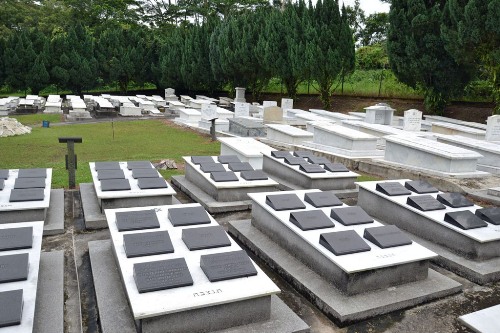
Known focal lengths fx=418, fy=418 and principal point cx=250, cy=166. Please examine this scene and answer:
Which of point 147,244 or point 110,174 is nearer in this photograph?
point 147,244

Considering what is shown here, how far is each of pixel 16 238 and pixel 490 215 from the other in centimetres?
508

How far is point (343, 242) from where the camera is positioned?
13.2 ft

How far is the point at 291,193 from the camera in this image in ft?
17.7

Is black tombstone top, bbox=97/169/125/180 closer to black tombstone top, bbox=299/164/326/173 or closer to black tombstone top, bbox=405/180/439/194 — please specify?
black tombstone top, bbox=299/164/326/173

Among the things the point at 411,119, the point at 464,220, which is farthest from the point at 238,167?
the point at 411,119

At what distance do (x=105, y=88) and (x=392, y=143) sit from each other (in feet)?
98.2

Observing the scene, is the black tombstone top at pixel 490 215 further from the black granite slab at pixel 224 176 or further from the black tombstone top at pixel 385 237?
the black granite slab at pixel 224 176

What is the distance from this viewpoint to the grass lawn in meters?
9.27

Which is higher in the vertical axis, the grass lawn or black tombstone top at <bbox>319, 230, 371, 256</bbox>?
black tombstone top at <bbox>319, 230, 371, 256</bbox>

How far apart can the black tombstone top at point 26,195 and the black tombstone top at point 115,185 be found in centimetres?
78

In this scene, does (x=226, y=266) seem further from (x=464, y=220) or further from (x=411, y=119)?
(x=411, y=119)

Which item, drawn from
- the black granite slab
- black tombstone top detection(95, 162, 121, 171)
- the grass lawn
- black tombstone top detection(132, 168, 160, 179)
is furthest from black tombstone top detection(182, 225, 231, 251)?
A: the grass lawn

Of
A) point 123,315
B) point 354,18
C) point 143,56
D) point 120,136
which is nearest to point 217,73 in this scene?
point 143,56

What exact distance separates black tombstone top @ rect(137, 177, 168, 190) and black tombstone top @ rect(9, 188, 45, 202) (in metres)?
1.28
